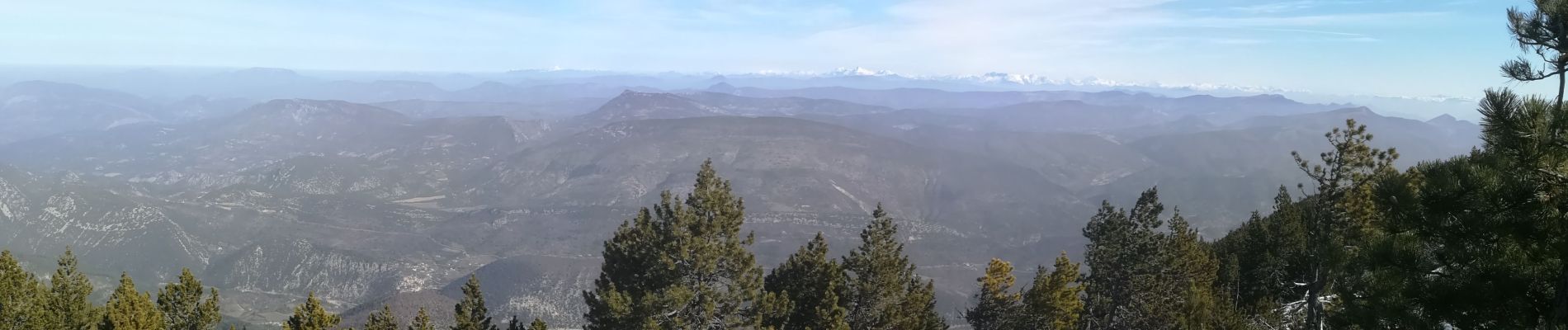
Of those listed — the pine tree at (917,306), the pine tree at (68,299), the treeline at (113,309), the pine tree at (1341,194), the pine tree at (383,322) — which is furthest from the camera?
the pine tree at (917,306)

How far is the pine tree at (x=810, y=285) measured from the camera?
88.1 ft

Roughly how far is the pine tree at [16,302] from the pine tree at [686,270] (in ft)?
51.4

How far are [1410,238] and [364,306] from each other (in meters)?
152

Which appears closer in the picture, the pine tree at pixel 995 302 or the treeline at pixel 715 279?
the treeline at pixel 715 279

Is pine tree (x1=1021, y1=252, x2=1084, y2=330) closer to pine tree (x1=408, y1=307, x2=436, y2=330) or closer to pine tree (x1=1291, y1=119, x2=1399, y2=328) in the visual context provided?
pine tree (x1=1291, y1=119, x2=1399, y2=328)

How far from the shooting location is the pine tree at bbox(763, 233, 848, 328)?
2686cm

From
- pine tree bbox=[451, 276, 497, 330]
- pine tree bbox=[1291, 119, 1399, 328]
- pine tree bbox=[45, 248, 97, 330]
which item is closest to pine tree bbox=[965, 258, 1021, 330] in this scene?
pine tree bbox=[1291, 119, 1399, 328]

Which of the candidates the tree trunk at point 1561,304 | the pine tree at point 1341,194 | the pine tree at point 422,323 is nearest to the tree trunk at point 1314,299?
the pine tree at point 1341,194

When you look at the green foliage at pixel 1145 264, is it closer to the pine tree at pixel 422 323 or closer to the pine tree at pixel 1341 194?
the pine tree at pixel 1341 194

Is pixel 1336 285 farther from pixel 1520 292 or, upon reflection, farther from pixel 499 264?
pixel 499 264

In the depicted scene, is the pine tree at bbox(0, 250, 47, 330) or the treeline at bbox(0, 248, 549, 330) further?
the treeline at bbox(0, 248, 549, 330)

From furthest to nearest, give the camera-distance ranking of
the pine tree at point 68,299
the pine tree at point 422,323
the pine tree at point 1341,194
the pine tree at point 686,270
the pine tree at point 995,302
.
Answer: the pine tree at point 995,302 → the pine tree at point 422,323 → the pine tree at point 686,270 → the pine tree at point 68,299 → the pine tree at point 1341,194

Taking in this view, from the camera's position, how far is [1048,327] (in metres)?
33.5

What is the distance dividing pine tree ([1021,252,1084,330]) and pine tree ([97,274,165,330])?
113ft
